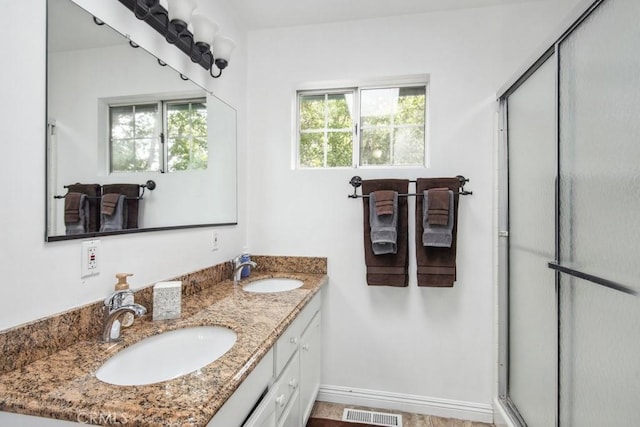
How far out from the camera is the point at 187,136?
1581mm

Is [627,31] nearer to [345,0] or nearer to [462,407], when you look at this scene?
[345,0]

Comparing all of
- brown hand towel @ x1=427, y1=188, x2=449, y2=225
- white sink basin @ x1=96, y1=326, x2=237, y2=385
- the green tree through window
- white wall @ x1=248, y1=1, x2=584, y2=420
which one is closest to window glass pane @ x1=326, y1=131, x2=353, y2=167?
the green tree through window

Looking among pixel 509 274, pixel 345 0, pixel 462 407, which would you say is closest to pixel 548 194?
pixel 509 274

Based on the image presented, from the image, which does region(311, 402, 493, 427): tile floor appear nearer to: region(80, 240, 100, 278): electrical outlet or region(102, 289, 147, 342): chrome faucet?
region(102, 289, 147, 342): chrome faucet

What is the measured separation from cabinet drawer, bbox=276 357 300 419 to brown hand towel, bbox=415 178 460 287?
2.87 ft

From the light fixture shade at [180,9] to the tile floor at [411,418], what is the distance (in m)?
2.20

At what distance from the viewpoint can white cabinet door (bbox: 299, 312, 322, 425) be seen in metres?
1.56

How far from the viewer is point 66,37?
3.17 ft

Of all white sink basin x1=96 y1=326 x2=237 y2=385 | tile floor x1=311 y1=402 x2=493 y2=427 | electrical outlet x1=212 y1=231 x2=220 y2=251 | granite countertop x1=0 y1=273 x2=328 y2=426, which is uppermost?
electrical outlet x1=212 y1=231 x2=220 y2=251

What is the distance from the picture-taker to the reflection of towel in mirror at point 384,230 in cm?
185

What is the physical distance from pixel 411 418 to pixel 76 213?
6.65 ft

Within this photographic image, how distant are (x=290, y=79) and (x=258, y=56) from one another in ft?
0.94

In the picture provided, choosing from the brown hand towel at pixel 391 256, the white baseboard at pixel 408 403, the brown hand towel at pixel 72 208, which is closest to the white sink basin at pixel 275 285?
the brown hand towel at pixel 391 256

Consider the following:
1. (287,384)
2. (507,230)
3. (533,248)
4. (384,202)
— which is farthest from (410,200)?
(287,384)
